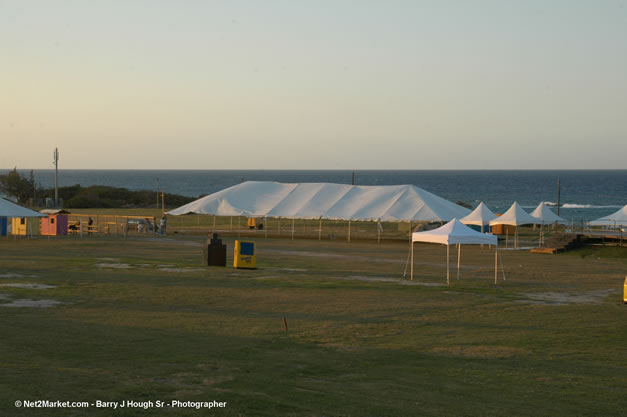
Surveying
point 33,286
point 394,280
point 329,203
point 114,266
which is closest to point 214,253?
point 114,266

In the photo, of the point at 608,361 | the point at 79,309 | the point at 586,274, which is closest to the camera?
the point at 608,361

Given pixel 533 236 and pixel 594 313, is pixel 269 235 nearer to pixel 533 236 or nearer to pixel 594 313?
pixel 533 236

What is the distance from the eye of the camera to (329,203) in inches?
2025

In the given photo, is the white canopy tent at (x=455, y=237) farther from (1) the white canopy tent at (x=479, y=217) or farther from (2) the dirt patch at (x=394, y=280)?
(1) the white canopy tent at (x=479, y=217)

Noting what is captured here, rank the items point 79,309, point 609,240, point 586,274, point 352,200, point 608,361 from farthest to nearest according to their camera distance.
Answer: point 352,200 → point 609,240 → point 586,274 → point 79,309 → point 608,361

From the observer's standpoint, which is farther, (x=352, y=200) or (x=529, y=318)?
(x=352, y=200)

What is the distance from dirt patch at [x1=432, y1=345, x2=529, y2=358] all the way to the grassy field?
6 centimetres

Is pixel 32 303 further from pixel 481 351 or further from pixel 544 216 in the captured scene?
pixel 544 216

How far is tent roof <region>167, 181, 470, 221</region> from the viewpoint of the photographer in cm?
4756

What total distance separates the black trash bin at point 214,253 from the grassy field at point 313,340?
1.10 m

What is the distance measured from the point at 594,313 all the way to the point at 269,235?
34.9 metres

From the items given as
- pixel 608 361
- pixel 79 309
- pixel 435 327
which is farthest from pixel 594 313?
pixel 79 309

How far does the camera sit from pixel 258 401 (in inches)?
386

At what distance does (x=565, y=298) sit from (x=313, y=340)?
34.8 ft
